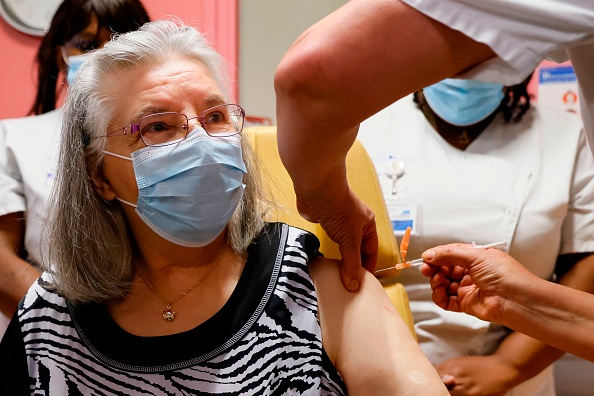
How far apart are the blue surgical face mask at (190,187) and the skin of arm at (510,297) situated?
1.46 ft

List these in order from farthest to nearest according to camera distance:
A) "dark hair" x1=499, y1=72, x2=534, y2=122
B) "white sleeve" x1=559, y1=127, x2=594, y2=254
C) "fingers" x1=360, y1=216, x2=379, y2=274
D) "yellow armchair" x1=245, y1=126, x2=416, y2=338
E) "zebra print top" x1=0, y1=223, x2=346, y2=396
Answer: "dark hair" x1=499, y1=72, x2=534, y2=122 < "white sleeve" x1=559, y1=127, x2=594, y2=254 < "yellow armchair" x1=245, y1=126, x2=416, y2=338 < "fingers" x1=360, y1=216, x2=379, y2=274 < "zebra print top" x1=0, y1=223, x2=346, y2=396

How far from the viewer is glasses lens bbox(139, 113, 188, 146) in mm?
1543

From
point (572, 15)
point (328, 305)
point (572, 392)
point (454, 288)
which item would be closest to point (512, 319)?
point (454, 288)

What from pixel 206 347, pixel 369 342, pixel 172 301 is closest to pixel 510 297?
pixel 369 342

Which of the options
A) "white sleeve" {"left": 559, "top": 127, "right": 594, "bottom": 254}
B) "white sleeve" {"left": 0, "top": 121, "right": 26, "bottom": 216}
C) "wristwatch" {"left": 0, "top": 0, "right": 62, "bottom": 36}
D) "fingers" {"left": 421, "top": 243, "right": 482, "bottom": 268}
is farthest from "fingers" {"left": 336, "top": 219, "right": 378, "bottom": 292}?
"wristwatch" {"left": 0, "top": 0, "right": 62, "bottom": 36}

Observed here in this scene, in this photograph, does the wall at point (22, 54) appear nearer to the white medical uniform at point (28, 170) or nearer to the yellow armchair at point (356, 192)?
the white medical uniform at point (28, 170)

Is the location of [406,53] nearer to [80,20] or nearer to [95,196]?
[95,196]

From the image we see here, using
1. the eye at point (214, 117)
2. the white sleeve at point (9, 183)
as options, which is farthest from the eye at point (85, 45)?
the eye at point (214, 117)

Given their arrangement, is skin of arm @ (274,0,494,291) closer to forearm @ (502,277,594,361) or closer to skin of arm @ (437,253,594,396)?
forearm @ (502,277,594,361)

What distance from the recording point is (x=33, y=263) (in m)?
2.23

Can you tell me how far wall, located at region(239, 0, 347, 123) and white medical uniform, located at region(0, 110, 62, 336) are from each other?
2.88 ft

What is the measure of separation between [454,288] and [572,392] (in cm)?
135

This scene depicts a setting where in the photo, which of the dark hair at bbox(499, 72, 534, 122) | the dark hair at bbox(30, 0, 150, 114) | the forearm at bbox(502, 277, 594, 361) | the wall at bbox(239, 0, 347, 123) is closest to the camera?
the forearm at bbox(502, 277, 594, 361)

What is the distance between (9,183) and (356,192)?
3.88 feet
